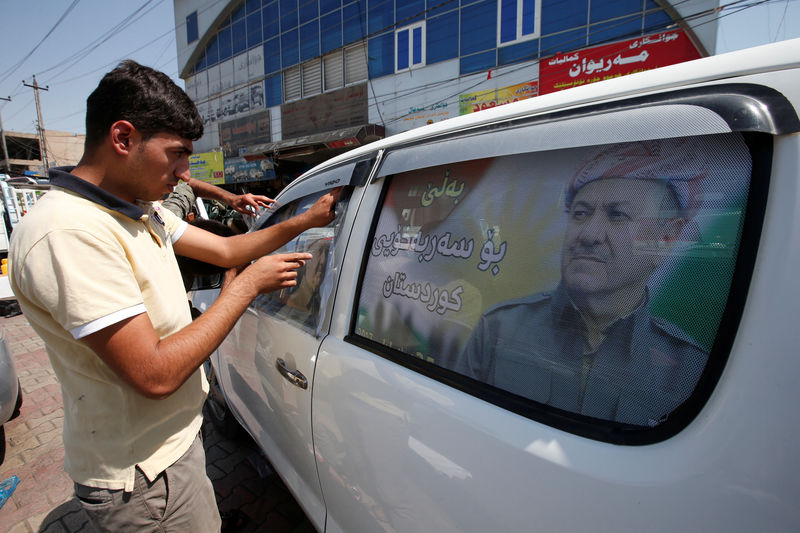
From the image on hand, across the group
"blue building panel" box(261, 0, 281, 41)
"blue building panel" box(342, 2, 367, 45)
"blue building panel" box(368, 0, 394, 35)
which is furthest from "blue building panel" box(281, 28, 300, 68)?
"blue building panel" box(368, 0, 394, 35)

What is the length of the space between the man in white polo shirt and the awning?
1380 centimetres

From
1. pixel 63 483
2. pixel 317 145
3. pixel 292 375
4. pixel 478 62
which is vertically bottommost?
pixel 63 483

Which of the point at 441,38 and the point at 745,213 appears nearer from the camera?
the point at 745,213

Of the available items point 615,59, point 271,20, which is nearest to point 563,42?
point 615,59

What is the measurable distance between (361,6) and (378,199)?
57.8 ft

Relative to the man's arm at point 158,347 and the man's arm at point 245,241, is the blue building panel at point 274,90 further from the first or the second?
the man's arm at point 158,347

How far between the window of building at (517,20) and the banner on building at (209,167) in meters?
16.6

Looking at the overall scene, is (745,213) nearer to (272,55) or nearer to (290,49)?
(290,49)

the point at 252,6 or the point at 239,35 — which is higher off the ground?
the point at 252,6

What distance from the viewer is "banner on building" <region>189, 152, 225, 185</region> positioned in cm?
2184

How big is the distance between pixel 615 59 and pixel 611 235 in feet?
40.7

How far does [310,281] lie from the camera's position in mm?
1652

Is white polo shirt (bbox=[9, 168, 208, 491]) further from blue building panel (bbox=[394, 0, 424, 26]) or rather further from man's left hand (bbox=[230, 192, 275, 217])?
blue building panel (bbox=[394, 0, 424, 26])

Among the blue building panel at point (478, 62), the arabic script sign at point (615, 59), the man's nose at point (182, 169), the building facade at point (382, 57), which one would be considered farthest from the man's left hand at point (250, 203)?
the blue building panel at point (478, 62)
